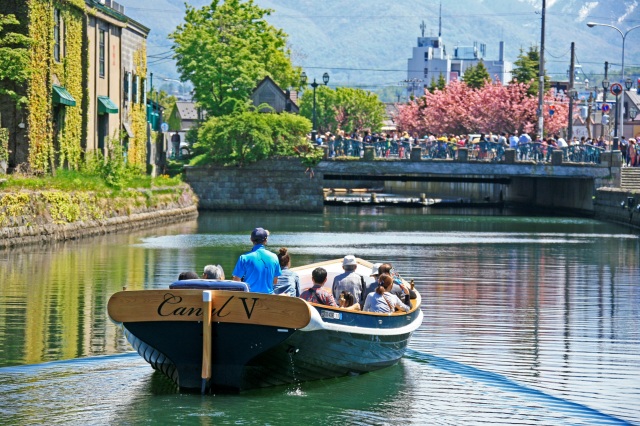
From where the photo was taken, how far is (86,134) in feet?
207

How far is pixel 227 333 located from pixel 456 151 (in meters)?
Answer: 63.0

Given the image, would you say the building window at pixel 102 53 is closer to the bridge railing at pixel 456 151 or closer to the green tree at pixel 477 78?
the bridge railing at pixel 456 151

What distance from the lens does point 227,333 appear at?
18516 mm

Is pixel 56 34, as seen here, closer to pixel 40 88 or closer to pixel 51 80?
pixel 51 80

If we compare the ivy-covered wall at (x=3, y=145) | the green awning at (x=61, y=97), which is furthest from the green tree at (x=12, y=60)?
the green awning at (x=61, y=97)

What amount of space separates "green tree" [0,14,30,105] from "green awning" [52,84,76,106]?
372cm

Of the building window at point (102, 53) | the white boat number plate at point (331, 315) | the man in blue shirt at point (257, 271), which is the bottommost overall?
the white boat number plate at point (331, 315)

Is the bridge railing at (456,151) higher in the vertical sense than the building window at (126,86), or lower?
lower

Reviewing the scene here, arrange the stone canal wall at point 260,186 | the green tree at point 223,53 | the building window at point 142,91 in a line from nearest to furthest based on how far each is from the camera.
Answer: the building window at point 142,91 < the stone canal wall at point 260,186 < the green tree at point 223,53

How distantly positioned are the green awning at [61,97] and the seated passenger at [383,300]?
37207mm

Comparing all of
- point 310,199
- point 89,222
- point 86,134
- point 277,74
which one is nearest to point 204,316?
point 89,222

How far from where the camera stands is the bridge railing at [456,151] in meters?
79.2

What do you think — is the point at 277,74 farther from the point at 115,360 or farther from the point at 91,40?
the point at 115,360

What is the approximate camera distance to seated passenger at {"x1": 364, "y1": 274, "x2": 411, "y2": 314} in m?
21.5
